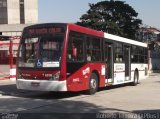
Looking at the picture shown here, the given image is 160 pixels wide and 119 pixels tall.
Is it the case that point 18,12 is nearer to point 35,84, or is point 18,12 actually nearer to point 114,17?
point 114,17

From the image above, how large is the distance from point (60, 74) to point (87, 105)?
6.00 ft

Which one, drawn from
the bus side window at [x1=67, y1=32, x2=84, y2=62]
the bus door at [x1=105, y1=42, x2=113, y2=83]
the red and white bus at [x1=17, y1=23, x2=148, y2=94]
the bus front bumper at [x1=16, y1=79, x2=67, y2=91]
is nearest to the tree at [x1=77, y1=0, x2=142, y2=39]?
the bus door at [x1=105, y1=42, x2=113, y2=83]

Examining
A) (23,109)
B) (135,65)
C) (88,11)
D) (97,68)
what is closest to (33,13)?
(88,11)

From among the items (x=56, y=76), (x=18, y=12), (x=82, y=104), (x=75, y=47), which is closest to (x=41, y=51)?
(x=56, y=76)

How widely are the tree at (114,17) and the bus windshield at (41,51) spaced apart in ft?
124

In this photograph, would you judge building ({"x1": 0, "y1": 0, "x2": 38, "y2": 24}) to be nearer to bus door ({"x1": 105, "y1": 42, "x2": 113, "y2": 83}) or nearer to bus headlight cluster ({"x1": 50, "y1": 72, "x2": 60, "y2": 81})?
bus door ({"x1": 105, "y1": 42, "x2": 113, "y2": 83})

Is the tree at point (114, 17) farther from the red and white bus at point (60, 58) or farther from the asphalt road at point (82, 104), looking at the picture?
the asphalt road at point (82, 104)

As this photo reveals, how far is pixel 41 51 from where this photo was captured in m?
16.4

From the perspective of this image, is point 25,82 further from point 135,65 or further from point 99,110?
point 135,65

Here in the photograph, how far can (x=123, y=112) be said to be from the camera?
42.7 feet

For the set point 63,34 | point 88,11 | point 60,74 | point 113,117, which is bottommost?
point 113,117

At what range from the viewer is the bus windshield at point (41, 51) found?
16.1m

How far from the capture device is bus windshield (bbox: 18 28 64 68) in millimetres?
16094

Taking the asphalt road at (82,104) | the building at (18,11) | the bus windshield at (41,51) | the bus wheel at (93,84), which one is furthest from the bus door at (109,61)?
the building at (18,11)
